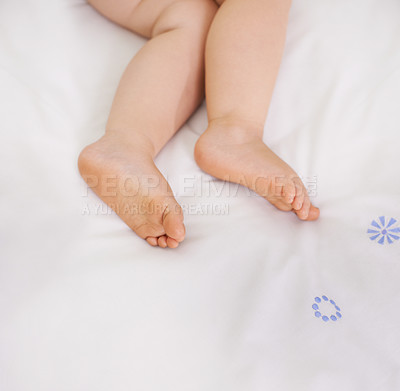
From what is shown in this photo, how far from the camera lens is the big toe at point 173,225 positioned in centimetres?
60

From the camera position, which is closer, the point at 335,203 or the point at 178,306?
the point at 178,306

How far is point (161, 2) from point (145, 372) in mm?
699

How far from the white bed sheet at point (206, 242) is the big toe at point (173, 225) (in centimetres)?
3

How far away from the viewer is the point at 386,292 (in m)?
0.55

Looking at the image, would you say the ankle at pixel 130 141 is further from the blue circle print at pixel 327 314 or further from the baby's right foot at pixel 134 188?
the blue circle print at pixel 327 314

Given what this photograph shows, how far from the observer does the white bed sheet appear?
49 cm

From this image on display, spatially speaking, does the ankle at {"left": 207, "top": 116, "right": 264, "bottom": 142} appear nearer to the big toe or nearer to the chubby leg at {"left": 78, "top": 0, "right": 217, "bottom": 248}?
the chubby leg at {"left": 78, "top": 0, "right": 217, "bottom": 248}

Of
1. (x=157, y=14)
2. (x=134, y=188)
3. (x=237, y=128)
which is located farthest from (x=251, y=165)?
(x=157, y=14)

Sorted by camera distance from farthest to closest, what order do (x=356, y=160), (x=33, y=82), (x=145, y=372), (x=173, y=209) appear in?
(x=33, y=82) < (x=356, y=160) < (x=173, y=209) < (x=145, y=372)

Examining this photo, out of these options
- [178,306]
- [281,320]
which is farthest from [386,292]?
[178,306]

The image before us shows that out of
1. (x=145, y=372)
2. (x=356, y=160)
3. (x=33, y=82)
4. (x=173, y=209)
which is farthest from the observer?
(x=33, y=82)

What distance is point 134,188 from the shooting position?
65cm

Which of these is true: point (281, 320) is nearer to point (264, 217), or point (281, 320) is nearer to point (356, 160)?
point (264, 217)

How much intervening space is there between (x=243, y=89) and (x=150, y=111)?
164 millimetres
